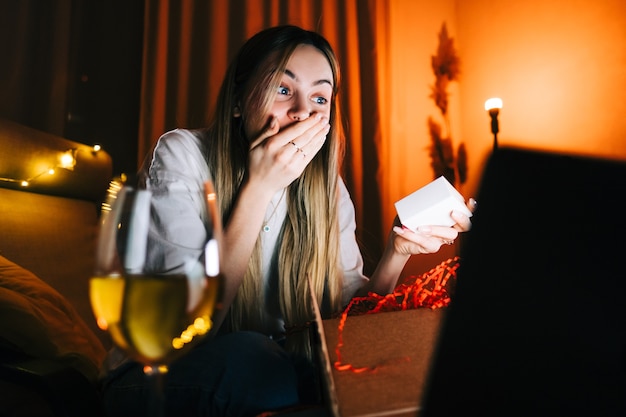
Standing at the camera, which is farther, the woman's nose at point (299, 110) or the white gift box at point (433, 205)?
the woman's nose at point (299, 110)

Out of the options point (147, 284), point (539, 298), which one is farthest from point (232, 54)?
point (539, 298)

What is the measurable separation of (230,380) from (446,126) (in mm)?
2513

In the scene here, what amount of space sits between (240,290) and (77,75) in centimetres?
166

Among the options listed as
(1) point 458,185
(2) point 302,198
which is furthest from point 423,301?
(1) point 458,185

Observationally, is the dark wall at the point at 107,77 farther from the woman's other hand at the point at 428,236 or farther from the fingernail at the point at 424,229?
the fingernail at the point at 424,229

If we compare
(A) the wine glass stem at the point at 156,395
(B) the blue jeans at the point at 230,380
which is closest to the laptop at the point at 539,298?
(A) the wine glass stem at the point at 156,395

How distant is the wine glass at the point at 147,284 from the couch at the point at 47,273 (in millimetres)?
393

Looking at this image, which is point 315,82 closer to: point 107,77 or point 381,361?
point 381,361

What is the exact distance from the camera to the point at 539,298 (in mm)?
300

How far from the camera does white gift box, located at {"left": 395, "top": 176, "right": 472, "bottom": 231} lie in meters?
0.83

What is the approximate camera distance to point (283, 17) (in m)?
2.64

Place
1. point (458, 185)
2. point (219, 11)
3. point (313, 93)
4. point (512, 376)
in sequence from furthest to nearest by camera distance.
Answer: point (458, 185) < point (219, 11) < point (313, 93) < point (512, 376)

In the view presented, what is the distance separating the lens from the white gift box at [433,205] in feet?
2.74

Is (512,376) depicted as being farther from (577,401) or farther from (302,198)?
(302,198)
